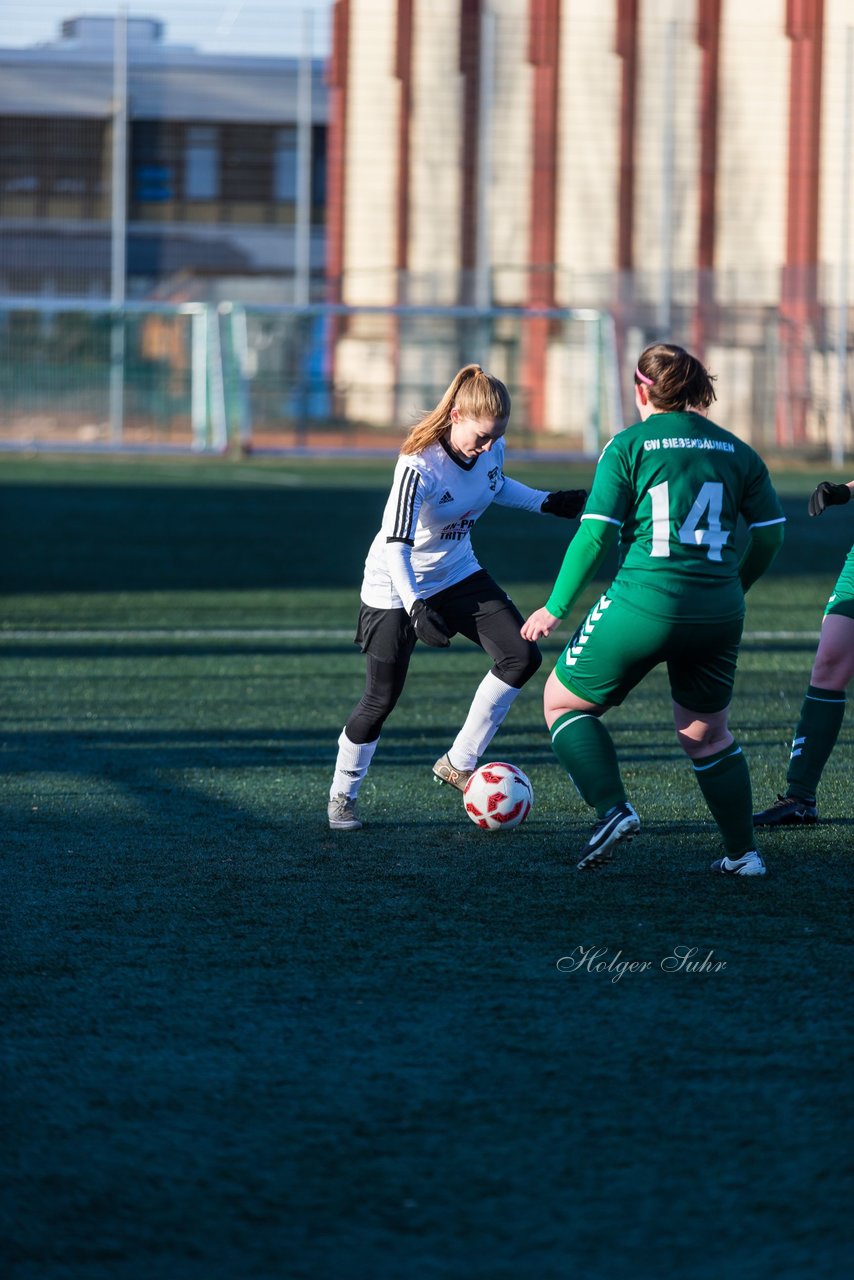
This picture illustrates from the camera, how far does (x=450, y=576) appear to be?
224 inches

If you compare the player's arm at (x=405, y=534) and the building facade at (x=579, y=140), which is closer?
the player's arm at (x=405, y=534)

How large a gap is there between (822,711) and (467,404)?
1507 mm

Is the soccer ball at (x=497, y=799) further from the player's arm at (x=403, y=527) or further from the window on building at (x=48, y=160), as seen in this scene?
the window on building at (x=48, y=160)

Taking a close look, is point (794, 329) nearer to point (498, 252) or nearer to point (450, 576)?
point (498, 252)

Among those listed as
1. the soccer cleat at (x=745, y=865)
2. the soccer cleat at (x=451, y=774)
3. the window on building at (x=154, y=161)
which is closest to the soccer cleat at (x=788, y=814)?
the soccer cleat at (x=745, y=865)

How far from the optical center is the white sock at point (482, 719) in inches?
226

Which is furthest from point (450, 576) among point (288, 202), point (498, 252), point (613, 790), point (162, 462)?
point (288, 202)

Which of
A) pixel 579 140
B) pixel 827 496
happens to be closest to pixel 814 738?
pixel 827 496

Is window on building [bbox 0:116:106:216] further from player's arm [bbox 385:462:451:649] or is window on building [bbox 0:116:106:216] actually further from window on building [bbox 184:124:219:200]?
player's arm [bbox 385:462:451:649]

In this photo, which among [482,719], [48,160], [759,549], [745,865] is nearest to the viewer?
[759,549]

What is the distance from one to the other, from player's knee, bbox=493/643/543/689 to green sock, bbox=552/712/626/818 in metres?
0.84

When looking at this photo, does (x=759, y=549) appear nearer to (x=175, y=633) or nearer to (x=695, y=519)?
(x=695, y=519)

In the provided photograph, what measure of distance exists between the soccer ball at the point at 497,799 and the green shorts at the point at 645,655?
748 mm

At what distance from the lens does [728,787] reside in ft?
15.5
